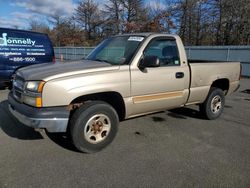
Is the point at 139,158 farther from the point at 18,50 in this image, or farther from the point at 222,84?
the point at 18,50

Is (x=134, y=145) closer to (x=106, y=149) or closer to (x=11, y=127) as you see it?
(x=106, y=149)

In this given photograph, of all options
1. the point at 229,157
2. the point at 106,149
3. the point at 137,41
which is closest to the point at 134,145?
the point at 106,149

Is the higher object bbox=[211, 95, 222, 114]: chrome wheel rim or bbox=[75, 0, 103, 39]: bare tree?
bbox=[75, 0, 103, 39]: bare tree

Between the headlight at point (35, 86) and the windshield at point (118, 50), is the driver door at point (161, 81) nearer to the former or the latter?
the windshield at point (118, 50)

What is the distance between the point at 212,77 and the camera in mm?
5172

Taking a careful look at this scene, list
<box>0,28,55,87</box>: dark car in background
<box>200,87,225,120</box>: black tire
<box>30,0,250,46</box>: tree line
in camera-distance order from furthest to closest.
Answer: <box>30,0,250,46</box>: tree line, <box>0,28,55,87</box>: dark car in background, <box>200,87,225,120</box>: black tire

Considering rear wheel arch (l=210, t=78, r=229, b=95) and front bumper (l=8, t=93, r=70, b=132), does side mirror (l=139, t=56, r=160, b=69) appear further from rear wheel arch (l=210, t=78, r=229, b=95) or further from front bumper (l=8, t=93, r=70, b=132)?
rear wheel arch (l=210, t=78, r=229, b=95)

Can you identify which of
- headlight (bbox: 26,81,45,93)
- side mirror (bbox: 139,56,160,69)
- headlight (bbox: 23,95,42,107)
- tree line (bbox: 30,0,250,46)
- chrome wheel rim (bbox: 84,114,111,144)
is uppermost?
tree line (bbox: 30,0,250,46)

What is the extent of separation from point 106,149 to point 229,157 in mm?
1917

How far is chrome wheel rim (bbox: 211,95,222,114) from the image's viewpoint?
549 centimetres

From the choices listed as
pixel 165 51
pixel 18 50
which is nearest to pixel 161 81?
pixel 165 51

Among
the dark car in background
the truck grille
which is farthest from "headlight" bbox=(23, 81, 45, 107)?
the dark car in background

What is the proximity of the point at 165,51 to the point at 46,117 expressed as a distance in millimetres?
2565

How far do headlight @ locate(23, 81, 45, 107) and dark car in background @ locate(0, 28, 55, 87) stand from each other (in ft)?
15.7
